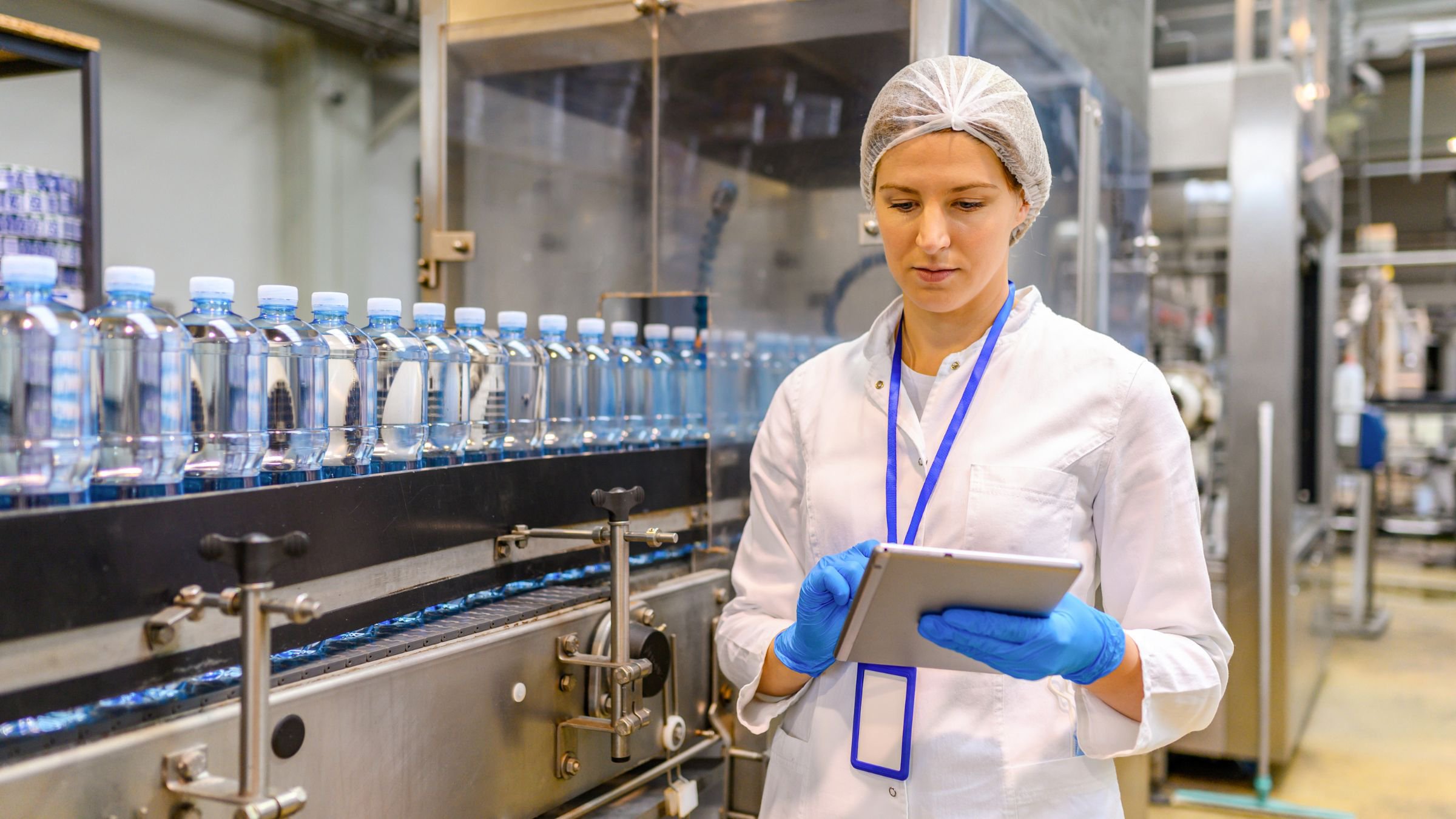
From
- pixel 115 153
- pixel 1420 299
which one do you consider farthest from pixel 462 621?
pixel 1420 299

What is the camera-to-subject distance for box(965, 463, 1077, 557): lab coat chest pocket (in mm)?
1323

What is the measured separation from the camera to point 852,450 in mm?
1441

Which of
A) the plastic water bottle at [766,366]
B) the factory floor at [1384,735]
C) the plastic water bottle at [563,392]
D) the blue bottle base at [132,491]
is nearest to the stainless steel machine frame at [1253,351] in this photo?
the factory floor at [1384,735]

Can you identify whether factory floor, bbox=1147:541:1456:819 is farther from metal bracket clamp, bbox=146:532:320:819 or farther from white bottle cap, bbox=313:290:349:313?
metal bracket clamp, bbox=146:532:320:819

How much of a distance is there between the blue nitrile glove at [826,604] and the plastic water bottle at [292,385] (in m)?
0.70

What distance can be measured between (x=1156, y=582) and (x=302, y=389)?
1176mm

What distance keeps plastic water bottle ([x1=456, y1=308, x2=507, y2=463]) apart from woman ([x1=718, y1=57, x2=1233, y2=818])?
2.36ft

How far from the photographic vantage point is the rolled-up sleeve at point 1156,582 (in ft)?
4.17

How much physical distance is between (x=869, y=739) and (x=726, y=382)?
115cm

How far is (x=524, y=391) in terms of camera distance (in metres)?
2.19

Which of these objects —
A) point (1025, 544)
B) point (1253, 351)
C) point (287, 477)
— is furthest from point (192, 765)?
point (1253, 351)

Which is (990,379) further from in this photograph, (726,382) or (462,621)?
(726,382)

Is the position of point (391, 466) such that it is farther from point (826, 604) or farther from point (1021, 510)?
point (1021, 510)

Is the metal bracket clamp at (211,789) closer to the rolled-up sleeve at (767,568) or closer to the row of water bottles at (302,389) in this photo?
the row of water bottles at (302,389)
